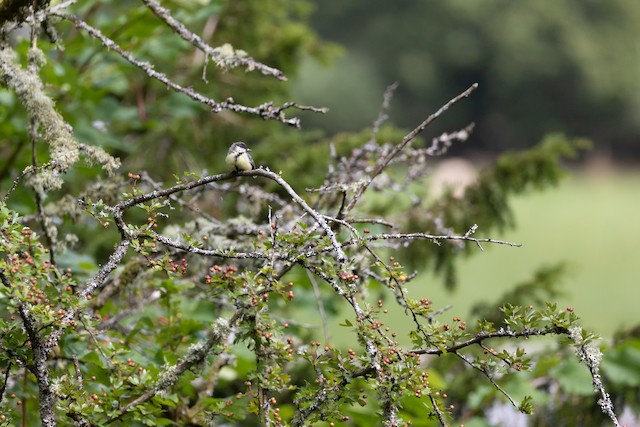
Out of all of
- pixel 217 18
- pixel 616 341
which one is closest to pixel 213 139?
pixel 217 18

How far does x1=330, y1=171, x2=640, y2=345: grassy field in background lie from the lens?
1242 centimetres

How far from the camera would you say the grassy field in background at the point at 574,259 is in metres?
12.4

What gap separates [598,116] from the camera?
46.5m

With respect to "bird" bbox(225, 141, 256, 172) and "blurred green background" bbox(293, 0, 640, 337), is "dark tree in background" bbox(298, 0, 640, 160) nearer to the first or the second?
"blurred green background" bbox(293, 0, 640, 337)

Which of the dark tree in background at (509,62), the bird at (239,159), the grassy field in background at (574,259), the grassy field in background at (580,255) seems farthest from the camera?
the dark tree in background at (509,62)

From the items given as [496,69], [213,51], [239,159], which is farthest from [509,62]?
[239,159]

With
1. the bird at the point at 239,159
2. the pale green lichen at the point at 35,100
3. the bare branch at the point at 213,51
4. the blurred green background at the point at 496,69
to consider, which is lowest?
the bird at the point at 239,159

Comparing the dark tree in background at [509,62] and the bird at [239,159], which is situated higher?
the dark tree in background at [509,62]

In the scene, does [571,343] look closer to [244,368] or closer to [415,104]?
[244,368]

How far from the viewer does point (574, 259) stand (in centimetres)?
1839

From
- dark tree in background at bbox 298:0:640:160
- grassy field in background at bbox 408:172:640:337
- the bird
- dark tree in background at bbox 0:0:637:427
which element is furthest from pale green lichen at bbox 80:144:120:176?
dark tree in background at bbox 298:0:640:160

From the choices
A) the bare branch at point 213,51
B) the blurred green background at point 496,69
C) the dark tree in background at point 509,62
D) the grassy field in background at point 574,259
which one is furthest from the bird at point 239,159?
the dark tree in background at point 509,62

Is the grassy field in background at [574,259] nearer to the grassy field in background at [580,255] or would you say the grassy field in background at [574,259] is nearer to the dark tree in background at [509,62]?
the grassy field in background at [580,255]

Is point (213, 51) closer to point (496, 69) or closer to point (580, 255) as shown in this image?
point (580, 255)
